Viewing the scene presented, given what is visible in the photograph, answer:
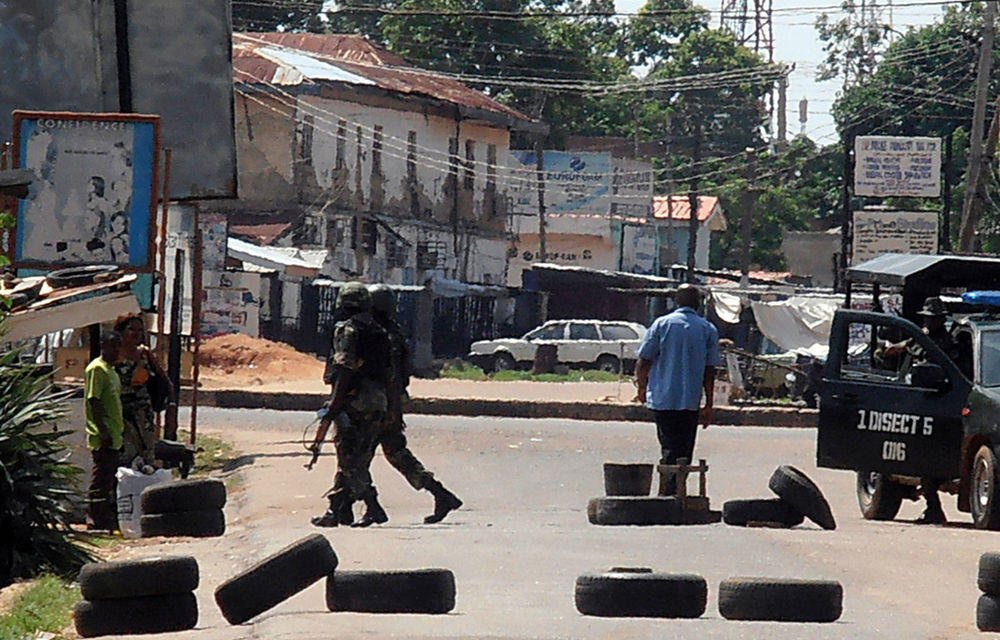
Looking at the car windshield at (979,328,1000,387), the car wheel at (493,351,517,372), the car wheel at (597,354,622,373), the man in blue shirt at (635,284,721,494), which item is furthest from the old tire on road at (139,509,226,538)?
the car wheel at (597,354,622,373)

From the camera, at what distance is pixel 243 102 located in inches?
1833

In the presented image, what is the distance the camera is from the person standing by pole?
11.9 meters

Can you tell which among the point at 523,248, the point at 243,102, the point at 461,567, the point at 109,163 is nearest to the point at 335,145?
the point at 243,102

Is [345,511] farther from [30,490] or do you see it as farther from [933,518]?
[933,518]

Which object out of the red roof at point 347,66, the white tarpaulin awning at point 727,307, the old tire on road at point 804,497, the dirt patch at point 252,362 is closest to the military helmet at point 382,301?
the old tire on road at point 804,497

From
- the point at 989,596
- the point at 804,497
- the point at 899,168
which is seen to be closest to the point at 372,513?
the point at 804,497

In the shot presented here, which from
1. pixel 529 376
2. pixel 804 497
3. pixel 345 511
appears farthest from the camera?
pixel 529 376

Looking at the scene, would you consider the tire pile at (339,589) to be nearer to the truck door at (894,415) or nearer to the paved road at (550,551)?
the paved road at (550,551)

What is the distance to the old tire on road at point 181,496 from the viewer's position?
37.9 ft

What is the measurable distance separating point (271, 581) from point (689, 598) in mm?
1847

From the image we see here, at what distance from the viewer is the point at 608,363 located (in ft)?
140

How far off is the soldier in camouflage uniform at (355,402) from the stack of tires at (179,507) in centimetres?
80

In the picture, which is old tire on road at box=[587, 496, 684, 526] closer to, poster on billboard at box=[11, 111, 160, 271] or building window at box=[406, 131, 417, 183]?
poster on billboard at box=[11, 111, 160, 271]

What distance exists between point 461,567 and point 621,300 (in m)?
46.1
